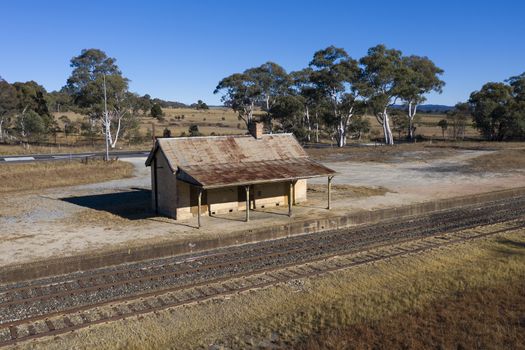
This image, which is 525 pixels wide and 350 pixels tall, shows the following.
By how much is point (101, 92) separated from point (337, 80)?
86.9 ft

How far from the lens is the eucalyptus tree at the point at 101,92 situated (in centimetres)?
5653

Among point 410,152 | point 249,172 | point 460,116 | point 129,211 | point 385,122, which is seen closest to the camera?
point 249,172

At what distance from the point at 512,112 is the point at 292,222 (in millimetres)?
57669

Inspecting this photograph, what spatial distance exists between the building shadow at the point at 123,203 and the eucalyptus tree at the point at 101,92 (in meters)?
24.3

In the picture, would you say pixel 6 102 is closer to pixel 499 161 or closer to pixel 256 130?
pixel 256 130

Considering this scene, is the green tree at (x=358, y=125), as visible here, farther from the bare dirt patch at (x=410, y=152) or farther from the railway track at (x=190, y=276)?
the railway track at (x=190, y=276)

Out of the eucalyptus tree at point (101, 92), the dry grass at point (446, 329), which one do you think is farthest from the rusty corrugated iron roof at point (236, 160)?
the eucalyptus tree at point (101, 92)

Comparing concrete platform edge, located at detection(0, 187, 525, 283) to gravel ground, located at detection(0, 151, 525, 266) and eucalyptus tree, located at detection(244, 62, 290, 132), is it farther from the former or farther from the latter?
eucalyptus tree, located at detection(244, 62, 290, 132)

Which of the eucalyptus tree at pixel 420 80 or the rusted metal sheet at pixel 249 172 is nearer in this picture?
the rusted metal sheet at pixel 249 172

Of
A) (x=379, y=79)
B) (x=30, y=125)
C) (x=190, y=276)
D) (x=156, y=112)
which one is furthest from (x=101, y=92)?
(x=190, y=276)

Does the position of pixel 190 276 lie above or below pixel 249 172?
below

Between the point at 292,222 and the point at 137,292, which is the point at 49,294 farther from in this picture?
the point at 292,222

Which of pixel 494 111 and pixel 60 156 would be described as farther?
pixel 494 111

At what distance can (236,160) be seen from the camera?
23062mm
